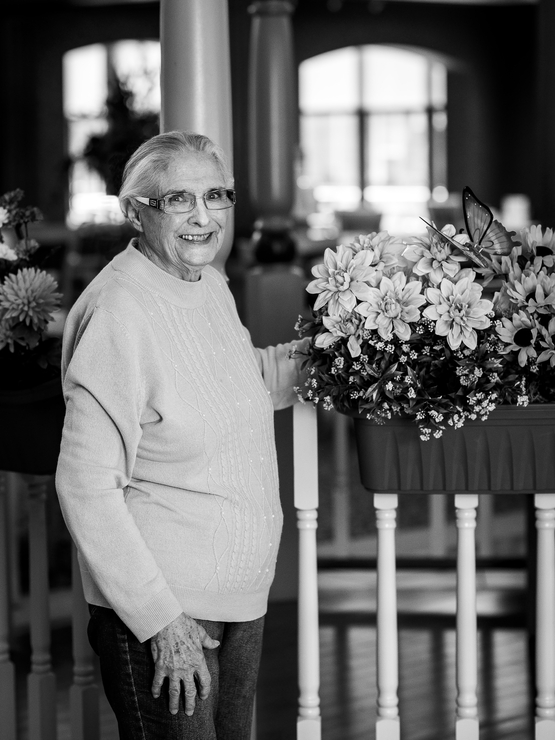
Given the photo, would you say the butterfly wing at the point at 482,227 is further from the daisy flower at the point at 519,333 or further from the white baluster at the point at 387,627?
the white baluster at the point at 387,627

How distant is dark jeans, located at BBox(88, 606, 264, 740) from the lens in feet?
5.32

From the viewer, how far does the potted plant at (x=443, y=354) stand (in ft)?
5.73

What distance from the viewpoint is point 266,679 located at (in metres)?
2.91

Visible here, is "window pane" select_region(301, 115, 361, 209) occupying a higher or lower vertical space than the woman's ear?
higher

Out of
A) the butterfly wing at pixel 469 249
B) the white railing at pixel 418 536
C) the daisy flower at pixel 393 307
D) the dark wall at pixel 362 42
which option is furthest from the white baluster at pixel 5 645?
the dark wall at pixel 362 42

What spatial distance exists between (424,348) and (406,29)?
11665mm

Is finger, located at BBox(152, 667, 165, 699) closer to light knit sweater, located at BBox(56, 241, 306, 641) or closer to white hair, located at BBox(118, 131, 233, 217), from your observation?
light knit sweater, located at BBox(56, 241, 306, 641)

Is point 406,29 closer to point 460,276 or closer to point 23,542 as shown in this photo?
point 23,542

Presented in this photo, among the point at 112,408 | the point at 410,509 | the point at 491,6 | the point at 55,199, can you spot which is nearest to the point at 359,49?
the point at 491,6

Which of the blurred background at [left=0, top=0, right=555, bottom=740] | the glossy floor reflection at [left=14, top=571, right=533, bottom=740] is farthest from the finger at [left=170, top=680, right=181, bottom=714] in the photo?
the blurred background at [left=0, top=0, right=555, bottom=740]

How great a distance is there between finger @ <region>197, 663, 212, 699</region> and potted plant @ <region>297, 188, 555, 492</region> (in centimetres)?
48

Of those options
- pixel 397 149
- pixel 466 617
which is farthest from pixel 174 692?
pixel 397 149

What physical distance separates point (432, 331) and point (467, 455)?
0.83 ft

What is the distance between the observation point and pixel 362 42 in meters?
12.6
